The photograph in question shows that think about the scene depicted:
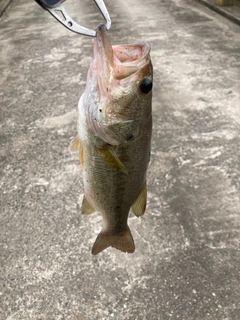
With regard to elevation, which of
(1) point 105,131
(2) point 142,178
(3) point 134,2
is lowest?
(3) point 134,2

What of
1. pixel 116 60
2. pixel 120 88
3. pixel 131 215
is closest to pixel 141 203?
pixel 120 88

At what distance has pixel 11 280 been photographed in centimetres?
337

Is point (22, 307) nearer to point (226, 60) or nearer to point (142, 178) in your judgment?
point (142, 178)

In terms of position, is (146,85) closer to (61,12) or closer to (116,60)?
(116,60)

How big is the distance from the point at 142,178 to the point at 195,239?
2.11 meters

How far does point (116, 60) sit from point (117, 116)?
24cm

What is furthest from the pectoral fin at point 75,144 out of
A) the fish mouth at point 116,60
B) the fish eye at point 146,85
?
the fish eye at point 146,85

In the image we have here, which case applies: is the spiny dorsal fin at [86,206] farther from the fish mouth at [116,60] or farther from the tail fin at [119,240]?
the fish mouth at [116,60]

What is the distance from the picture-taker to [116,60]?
1.59m

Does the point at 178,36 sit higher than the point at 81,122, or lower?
lower

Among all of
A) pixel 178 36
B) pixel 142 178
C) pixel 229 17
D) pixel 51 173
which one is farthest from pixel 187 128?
pixel 229 17

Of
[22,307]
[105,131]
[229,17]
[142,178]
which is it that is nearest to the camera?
[105,131]

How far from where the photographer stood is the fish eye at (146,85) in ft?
5.24

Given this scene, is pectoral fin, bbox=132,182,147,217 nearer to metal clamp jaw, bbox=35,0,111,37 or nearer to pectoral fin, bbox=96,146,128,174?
pectoral fin, bbox=96,146,128,174
